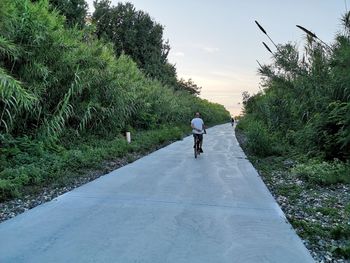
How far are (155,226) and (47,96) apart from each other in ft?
21.7

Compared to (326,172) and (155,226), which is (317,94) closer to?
(326,172)

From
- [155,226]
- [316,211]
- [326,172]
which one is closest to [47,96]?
[155,226]

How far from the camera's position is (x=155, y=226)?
485cm

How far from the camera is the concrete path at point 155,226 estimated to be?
3.91m

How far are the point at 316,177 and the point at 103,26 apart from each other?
1211 inches

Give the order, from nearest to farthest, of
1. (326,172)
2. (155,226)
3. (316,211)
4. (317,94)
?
1. (155,226)
2. (316,211)
3. (326,172)
4. (317,94)

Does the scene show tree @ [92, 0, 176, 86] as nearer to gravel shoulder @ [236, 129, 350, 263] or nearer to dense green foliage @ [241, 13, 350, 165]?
dense green foliage @ [241, 13, 350, 165]

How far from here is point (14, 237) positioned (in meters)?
4.34

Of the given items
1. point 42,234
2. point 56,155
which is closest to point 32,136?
point 56,155

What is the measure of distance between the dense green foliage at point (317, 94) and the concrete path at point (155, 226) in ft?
9.76

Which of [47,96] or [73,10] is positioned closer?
[47,96]

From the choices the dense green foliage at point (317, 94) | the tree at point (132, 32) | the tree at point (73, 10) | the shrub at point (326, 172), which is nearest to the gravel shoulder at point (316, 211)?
the shrub at point (326, 172)

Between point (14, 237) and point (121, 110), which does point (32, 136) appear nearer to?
point (121, 110)

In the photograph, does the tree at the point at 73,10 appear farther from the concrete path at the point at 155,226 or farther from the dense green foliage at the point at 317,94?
the concrete path at the point at 155,226
